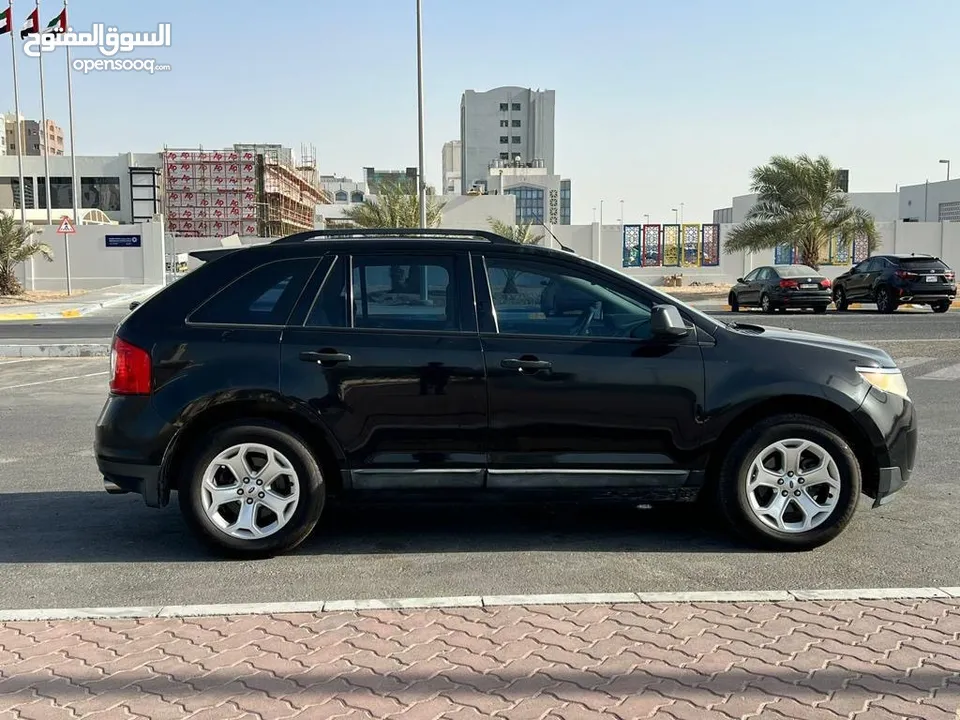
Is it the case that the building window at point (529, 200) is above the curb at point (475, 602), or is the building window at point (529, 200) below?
above

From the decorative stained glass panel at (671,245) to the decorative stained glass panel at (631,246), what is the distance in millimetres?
1286

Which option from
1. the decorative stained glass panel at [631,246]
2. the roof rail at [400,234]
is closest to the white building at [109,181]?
the decorative stained glass panel at [631,246]

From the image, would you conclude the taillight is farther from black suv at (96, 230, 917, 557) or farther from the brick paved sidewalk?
the brick paved sidewalk

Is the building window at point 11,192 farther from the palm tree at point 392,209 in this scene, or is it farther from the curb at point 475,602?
the curb at point 475,602

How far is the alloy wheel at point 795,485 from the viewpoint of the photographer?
5.20m

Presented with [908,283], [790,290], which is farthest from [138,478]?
[908,283]

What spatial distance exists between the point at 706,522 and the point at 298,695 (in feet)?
10.5

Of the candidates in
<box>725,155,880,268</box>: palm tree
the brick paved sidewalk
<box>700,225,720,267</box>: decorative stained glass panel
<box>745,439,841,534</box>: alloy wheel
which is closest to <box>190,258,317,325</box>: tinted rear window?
the brick paved sidewalk

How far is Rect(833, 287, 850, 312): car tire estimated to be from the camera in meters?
28.2

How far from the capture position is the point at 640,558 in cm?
519

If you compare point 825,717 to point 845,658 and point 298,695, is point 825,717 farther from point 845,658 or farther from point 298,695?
point 298,695

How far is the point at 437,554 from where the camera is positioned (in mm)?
5277

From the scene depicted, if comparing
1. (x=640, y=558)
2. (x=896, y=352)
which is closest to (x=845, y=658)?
(x=640, y=558)

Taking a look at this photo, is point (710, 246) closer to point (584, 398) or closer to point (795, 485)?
point (795, 485)
